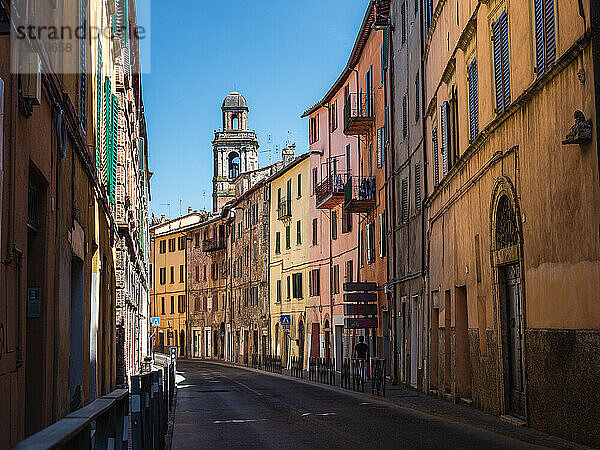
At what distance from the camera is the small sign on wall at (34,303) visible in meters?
9.90

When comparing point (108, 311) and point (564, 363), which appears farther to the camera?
point (108, 311)

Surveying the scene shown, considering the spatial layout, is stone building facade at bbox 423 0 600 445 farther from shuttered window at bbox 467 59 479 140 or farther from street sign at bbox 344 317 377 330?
street sign at bbox 344 317 377 330

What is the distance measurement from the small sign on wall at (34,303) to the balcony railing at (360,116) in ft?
96.2

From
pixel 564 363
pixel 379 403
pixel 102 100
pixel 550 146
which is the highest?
pixel 102 100

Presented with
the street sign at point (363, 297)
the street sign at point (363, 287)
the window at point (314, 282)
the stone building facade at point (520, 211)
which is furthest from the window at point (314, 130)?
the stone building facade at point (520, 211)

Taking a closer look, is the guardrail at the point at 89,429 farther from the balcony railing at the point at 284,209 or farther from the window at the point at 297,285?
the balcony railing at the point at 284,209

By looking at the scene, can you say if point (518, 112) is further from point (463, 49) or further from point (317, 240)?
point (317, 240)

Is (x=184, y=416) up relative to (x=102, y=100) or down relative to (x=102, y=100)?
down

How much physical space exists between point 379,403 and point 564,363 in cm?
1145

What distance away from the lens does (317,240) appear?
5194cm

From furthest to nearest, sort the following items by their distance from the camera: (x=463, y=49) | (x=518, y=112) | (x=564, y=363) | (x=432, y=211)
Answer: (x=432, y=211) < (x=463, y=49) < (x=518, y=112) < (x=564, y=363)

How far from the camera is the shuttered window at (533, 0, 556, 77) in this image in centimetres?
1312

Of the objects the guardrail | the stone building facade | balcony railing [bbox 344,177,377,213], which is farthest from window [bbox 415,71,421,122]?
the guardrail

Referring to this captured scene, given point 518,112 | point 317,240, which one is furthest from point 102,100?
point 317,240
